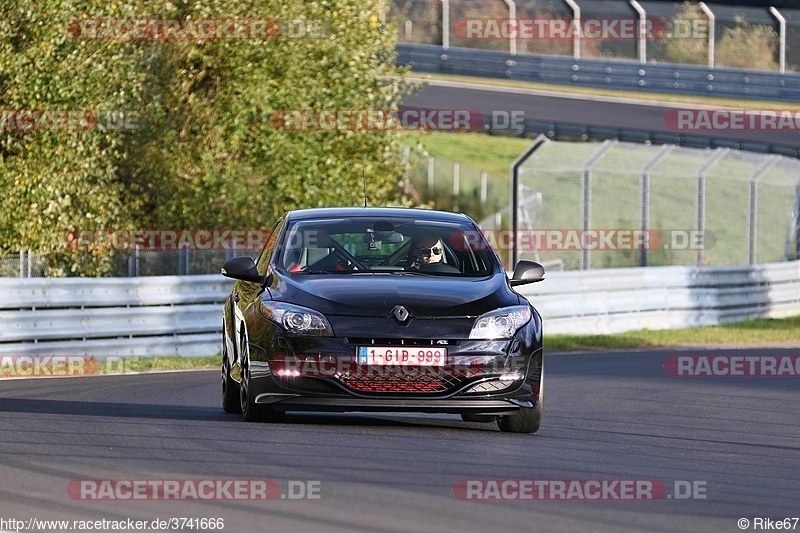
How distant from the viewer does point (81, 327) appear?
17.2 meters

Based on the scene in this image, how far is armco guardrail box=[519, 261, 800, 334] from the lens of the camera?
22781 mm

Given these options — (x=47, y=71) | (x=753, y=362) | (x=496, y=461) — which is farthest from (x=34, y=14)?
(x=496, y=461)

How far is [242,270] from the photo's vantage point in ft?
35.4

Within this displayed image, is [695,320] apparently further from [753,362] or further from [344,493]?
[344,493]

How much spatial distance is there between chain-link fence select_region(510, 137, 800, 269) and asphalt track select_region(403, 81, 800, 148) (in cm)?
127

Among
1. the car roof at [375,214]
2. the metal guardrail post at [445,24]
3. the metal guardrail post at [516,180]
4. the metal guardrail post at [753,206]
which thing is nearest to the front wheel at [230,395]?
the car roof at [375,214]

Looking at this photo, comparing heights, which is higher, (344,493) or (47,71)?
(47,71)

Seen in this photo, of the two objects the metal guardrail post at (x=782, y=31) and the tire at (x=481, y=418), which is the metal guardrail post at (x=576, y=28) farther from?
the tire at (x=481, y=418)

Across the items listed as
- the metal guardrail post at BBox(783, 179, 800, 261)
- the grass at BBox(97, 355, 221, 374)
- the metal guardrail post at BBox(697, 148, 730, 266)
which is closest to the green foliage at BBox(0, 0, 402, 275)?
the grass at BBox(97, 355, 221, 374)

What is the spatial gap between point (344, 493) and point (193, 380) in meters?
7.81

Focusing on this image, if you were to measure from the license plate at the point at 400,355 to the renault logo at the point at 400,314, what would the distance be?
Answer: 0.17 m

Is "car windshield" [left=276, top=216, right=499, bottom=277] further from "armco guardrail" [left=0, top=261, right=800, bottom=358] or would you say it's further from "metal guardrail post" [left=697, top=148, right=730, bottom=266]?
"metal guardrail post" [left=697, top=148, right=730, bottom=266]

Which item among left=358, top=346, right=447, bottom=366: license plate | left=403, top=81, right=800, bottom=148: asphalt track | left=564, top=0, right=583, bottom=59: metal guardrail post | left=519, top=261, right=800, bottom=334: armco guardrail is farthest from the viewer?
left=564, top=0, right=583, bottom=59: metal guardrail post

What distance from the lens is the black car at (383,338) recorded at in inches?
386
